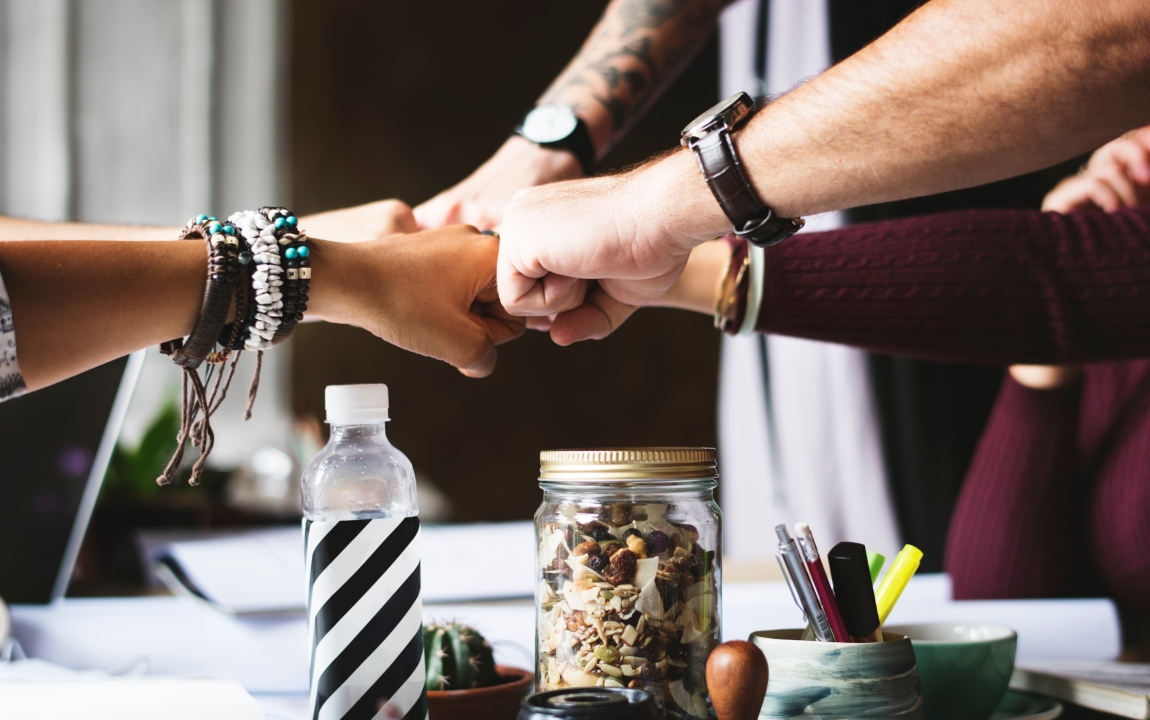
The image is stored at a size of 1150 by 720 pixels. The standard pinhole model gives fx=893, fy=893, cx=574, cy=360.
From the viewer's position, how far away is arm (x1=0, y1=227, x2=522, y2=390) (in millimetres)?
489

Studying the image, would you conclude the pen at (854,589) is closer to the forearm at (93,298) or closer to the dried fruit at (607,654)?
the dried fruit at (607,654)

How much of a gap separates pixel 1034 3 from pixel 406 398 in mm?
2043

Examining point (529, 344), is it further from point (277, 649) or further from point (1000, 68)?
point (1000, 68)

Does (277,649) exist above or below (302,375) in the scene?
below

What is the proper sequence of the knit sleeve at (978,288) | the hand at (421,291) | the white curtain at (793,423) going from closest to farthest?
the hand at (421,291) < the knit sleeve at (978,288) < the white curtain at (793,423)

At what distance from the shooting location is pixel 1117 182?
1.12m

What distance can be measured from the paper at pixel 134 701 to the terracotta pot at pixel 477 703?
0.10 meters

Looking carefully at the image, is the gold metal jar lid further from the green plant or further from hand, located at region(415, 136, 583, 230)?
the green plant

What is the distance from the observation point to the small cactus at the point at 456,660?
0.54 meters

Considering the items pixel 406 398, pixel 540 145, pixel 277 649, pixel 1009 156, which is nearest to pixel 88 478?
pixel 277 649

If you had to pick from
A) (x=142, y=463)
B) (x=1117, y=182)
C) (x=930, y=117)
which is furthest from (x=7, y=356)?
(x=142, y=463)

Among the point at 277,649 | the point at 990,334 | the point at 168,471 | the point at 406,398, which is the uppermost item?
the point at 406,398

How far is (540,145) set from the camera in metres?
1.06

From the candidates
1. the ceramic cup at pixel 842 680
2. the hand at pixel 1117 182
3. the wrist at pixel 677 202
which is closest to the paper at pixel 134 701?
the ceramic cup at pixel 842 680
